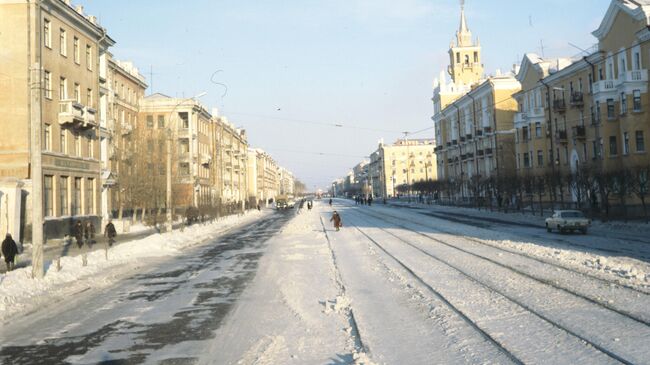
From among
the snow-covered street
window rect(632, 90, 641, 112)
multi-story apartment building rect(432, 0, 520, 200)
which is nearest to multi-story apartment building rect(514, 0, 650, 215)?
window rect(632, 90, 641, 112)

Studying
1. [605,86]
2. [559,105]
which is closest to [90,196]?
[605,86]

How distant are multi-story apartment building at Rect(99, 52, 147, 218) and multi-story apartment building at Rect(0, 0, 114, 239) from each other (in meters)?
3.40

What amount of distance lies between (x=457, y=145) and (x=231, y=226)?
5862 centimetres

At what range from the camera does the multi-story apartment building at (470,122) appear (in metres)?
77.9

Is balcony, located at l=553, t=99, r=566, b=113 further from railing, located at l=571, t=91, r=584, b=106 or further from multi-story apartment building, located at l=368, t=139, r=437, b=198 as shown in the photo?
multi-story apartment building, located at l=368, t=139, r=437, b=198

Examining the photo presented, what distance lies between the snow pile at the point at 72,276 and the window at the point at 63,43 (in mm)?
14438

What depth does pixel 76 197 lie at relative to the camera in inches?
1451

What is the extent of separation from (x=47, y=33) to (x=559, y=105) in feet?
149

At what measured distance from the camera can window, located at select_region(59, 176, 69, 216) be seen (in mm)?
34334

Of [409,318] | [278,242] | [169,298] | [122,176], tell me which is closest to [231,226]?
[122,176]

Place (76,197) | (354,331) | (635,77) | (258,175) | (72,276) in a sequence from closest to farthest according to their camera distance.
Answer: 1. (354,331)
2. (72,276)
3. (76,197)
4. (635,77)
5. (258,175)

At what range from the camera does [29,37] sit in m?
31.5

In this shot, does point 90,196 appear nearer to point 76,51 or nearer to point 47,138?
point 47,138

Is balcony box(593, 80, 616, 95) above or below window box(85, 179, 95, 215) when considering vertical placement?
above
